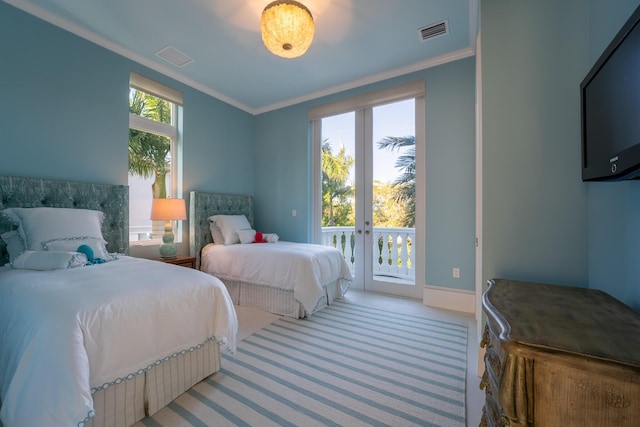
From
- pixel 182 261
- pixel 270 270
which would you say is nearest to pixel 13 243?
pixel 182 261

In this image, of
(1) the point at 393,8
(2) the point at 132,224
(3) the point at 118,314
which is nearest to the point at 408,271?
(1) the point at 393,8

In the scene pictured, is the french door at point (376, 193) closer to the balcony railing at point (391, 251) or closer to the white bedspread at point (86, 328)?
the balcony railing at point (391, 251)

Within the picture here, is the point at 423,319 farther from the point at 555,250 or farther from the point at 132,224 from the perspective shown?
the point at 132,224

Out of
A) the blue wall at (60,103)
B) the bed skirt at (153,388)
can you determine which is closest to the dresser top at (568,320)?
the bed skirt at (153,388)

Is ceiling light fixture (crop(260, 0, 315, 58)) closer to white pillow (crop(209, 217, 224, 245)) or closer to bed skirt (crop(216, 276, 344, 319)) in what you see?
bed skirt (crop(216, 276, 344, 319))

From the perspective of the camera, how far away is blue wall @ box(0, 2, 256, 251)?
214cm

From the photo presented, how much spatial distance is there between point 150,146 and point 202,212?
3.32ft

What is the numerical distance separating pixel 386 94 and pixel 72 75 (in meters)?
3.32

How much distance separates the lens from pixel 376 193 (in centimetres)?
353

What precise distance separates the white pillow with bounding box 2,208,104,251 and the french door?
9.02ft

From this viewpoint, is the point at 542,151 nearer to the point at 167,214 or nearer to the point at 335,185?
the point at 335,185

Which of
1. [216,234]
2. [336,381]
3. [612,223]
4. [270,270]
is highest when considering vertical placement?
[612,223]

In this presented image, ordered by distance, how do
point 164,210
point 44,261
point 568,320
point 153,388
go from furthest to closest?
point 164,210 < point 44,261 < point 153,388 < point 568,320

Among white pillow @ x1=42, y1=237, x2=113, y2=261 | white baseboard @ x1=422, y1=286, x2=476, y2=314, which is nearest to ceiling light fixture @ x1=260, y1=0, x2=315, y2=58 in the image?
white pillow @ x1=42, y1=237, x2=113, y2=261
